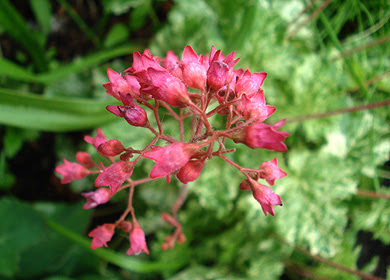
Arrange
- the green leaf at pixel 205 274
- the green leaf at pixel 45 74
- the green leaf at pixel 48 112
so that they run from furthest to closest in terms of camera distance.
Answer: the green leaf at pixel 205 274 → the green leaf at pixel 45 74 → the green leaf at pixel 48 112

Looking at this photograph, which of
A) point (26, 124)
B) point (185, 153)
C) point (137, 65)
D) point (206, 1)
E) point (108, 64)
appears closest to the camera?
point (185, 153)

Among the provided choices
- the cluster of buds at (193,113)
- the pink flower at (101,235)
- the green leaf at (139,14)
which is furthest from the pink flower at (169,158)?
the green leaf at (139,14)

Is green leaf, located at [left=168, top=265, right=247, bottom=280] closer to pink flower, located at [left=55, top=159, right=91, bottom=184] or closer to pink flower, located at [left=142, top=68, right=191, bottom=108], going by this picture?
pink flower, located at [left=55, top=159, right=91, bottom=184]

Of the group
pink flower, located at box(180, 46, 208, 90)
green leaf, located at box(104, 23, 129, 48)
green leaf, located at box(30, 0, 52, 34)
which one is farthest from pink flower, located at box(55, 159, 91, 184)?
green leaf, located at box(30, 0, 52, 34)

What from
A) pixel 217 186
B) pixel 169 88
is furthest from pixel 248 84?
pixel 217 186

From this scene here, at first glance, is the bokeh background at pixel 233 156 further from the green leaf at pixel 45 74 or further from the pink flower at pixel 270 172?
the pink flower at pixel 270 172

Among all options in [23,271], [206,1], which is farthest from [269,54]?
[23,271]

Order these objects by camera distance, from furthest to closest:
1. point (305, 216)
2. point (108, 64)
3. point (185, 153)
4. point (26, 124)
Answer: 1. point (108, 64)
2. point (305, 216)
3. point (26, 124)
4. point (185, 153)

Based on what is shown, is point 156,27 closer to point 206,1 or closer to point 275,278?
point 206,1

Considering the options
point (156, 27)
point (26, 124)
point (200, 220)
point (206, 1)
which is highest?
point (206, 1)
